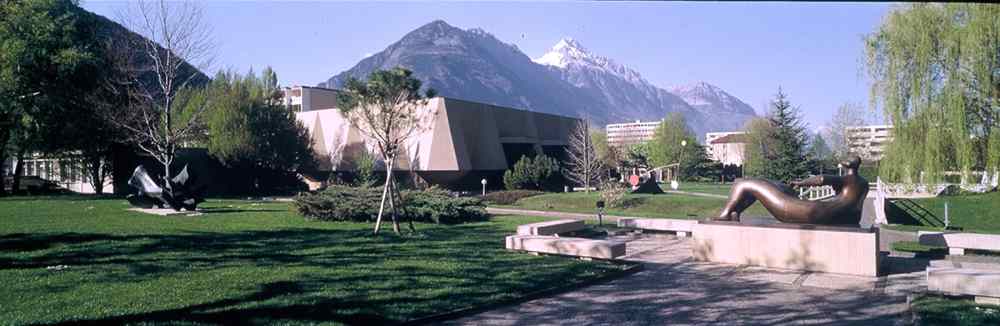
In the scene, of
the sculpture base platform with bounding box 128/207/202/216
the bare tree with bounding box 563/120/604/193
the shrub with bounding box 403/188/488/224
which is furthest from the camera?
the bare tree with bounding box 563/120/604/193

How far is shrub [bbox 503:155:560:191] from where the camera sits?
3934 cm

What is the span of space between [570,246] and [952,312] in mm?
5984

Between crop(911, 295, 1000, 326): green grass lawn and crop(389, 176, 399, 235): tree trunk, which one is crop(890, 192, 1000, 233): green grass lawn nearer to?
crop(911, 295, 1000, 326): green grass lawn

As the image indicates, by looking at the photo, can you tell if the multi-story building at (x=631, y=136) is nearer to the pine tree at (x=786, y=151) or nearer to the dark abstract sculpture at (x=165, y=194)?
the pine tree at (x=786, y=151)

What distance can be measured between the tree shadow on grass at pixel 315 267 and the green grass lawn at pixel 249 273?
2 centimetres

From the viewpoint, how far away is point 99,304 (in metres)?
7.14

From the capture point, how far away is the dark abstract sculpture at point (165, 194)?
66.7 ft

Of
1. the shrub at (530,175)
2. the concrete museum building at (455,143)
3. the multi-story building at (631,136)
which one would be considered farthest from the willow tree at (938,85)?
the multi-story building at (631,136)

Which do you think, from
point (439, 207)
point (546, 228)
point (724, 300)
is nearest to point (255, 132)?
point (439, 207)

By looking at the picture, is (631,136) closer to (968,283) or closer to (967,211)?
(967,211)

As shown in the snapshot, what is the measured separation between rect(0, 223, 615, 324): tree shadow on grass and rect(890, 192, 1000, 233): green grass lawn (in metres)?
17.7

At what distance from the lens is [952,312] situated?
754 cm

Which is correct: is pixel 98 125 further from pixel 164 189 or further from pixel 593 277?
pixel 593 277

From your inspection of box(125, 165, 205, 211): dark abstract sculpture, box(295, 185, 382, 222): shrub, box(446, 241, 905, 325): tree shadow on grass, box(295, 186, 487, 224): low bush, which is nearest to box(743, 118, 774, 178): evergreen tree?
box(295, 186, 487, 224): low bush
